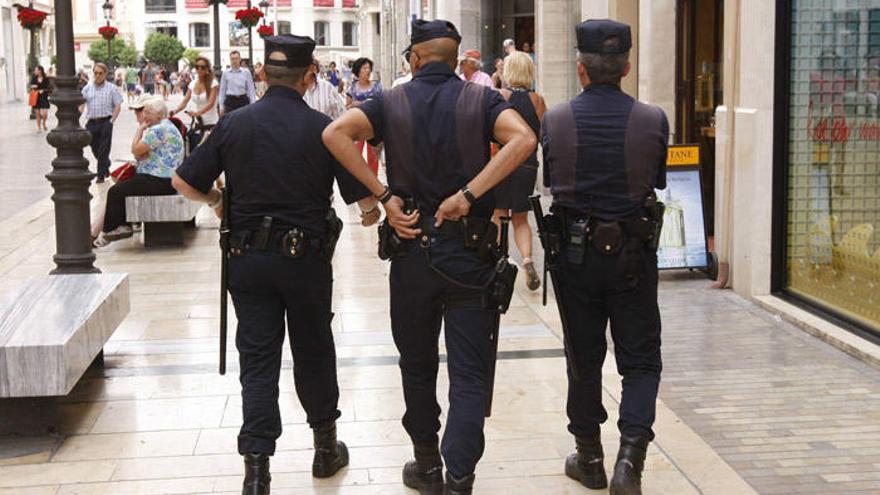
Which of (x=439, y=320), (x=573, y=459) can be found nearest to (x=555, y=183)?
(x=439, y=320)

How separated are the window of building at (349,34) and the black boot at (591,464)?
110848 mm

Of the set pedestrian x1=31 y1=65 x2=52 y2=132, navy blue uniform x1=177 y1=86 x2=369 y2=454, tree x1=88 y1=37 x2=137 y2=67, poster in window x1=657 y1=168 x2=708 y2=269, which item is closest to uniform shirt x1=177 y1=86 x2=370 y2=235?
navy blue uniform x1=177 y1=86 x2=369 y2=454

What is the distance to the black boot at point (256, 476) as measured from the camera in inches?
194

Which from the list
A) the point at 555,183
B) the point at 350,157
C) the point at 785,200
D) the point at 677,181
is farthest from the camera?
the point at 677,181

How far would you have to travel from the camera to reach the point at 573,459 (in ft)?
17.5

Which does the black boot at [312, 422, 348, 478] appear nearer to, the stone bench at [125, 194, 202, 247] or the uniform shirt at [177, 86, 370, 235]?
the uniform shirt at [177, 86, 370, 235]

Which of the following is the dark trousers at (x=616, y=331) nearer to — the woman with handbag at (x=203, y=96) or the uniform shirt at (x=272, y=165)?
the uniform shirt at (x=272, y=165)

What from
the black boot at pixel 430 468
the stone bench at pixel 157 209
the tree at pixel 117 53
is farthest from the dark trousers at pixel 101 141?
the tree at pixel 117 53

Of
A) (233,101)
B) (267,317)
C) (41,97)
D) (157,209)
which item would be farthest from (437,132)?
(41,97)

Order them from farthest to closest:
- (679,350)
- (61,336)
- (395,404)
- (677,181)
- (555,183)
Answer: (677,181), (679,350), (395,404), (61,336), (555,183)

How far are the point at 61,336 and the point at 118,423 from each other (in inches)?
23.8

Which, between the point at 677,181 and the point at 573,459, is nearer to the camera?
the point at 573,459

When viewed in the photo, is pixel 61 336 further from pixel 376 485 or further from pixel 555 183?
pixel 555 183

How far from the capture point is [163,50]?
102 m
